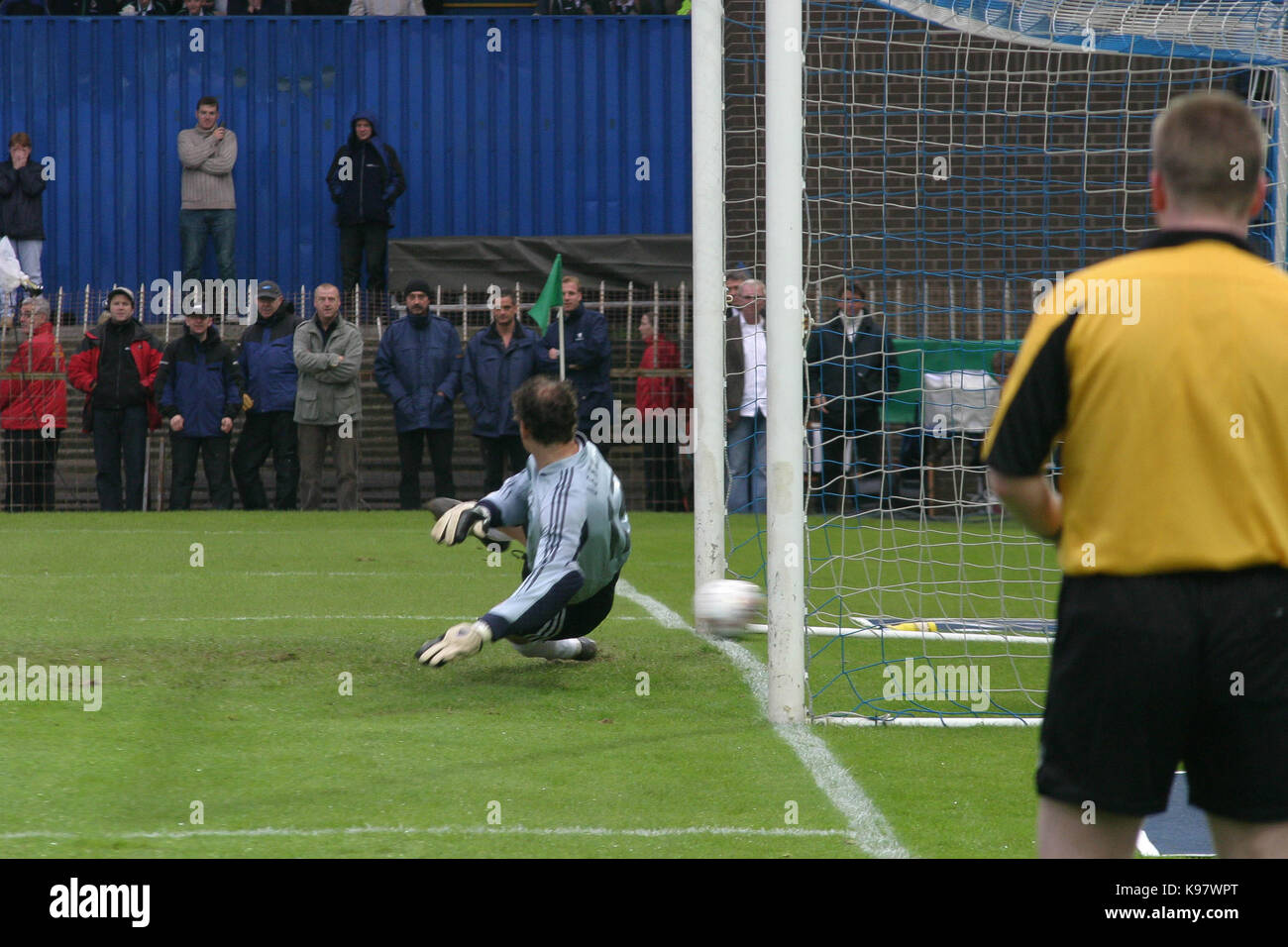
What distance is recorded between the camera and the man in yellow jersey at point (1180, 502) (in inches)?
119

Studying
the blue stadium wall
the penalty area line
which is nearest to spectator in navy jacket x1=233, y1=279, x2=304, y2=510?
the blue stadium wall

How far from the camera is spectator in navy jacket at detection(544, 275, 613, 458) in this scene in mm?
15992

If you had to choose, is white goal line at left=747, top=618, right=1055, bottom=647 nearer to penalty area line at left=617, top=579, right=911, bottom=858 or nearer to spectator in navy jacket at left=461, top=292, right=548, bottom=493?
penalty area line at left=617, top=579, right=911, bottom=858

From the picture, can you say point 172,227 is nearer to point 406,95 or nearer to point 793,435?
point 406,95

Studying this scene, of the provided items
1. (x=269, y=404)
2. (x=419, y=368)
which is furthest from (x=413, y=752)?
(x=269, y=404)

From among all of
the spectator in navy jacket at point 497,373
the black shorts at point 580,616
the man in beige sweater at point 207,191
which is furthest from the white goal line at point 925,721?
the man in beige sweater at point 207,191

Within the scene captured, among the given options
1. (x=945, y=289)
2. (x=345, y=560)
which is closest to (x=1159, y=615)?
(x=345, y=560)

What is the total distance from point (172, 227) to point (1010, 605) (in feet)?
47.2

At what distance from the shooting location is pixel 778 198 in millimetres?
6379

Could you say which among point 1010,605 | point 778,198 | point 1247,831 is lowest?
point 1010,605

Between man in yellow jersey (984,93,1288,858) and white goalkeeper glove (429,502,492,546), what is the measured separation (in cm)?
415

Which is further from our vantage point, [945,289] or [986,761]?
[945,289]
